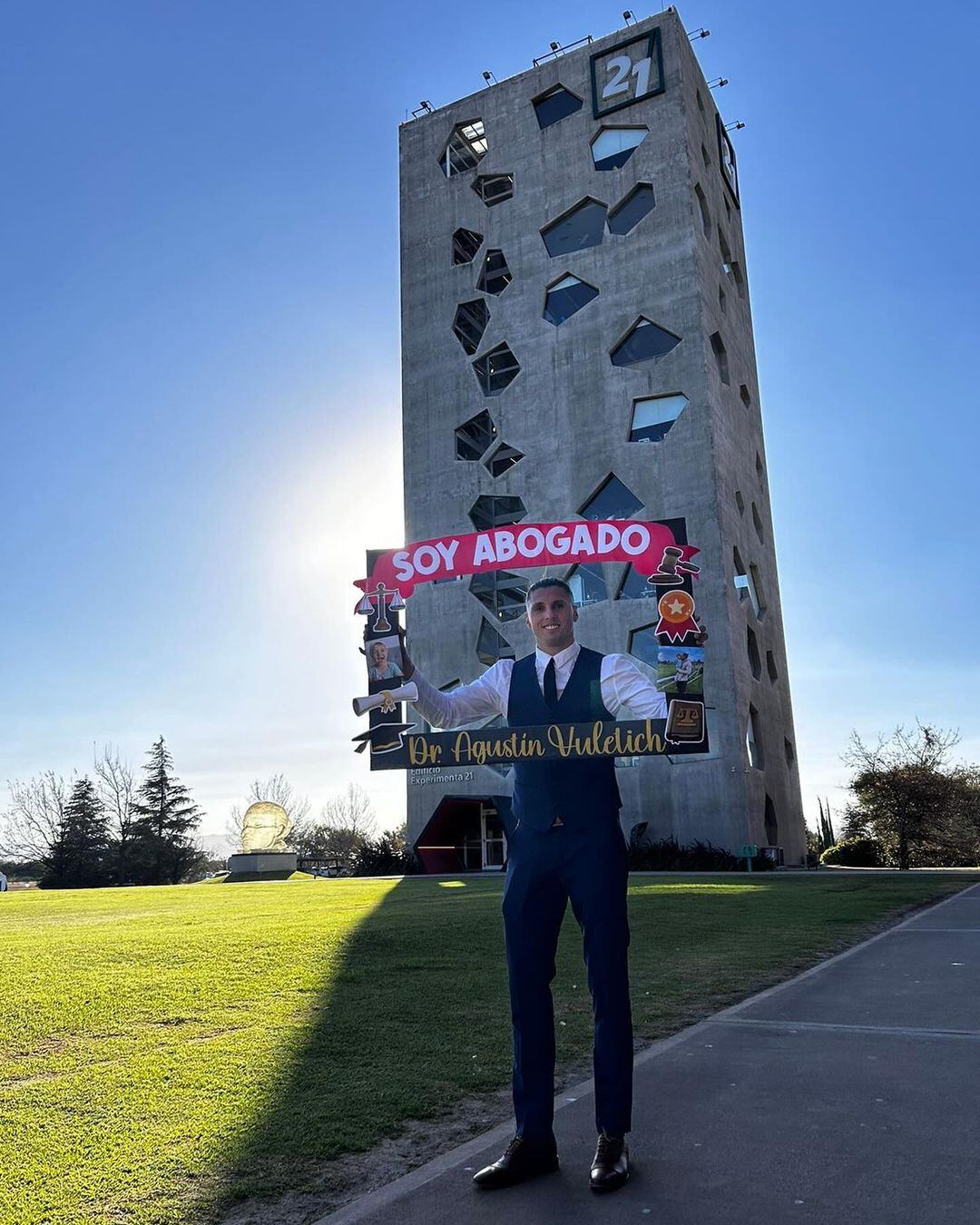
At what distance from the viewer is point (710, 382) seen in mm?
39188

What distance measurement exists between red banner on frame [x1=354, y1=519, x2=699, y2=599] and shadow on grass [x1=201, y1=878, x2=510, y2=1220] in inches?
114

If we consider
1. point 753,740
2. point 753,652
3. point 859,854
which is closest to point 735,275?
point 753,652

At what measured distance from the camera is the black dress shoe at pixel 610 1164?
3803 mm

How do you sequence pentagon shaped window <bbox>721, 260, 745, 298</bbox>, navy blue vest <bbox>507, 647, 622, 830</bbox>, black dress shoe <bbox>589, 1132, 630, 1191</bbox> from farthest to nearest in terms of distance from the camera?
1. pentagon shaped window <bbox>721, 260, 745, 298</bbox>
2. navy blue vest <bbox>507, 647, 622, 830</bbox>
3. black dress shoe <bbox>589, 1132, 630, 1191</bbox>

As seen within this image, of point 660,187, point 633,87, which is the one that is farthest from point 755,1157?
point 633,87

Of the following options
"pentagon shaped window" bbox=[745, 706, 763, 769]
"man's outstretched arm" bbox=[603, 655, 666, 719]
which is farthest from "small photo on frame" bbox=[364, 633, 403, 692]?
"pentagon shaped window" bbox=[745, 706, 763, 769]

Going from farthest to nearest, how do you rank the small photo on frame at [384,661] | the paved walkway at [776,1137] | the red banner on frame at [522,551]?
the red banner on frame at [522,551] → the small photo on frame at [384,661] → the paved walkway at [776,1137]

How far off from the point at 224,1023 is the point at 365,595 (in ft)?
10.9

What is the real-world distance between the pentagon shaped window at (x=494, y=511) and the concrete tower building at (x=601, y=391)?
91 millimetres

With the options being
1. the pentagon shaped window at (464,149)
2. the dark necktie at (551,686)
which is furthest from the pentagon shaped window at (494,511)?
the dark necktie at (551,686)

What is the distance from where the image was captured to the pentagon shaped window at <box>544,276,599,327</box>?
42.5 meters

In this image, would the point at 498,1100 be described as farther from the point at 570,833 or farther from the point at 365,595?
the point at 365,595

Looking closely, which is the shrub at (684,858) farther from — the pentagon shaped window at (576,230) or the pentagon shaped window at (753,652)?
the pentagon shaped window at (576,230)

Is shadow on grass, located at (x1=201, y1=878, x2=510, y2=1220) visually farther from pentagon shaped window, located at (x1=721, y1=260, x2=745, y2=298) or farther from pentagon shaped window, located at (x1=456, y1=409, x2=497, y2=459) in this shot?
pentagon shaped window, located at (x1=721, y1=260, x2=745, y2=298)
